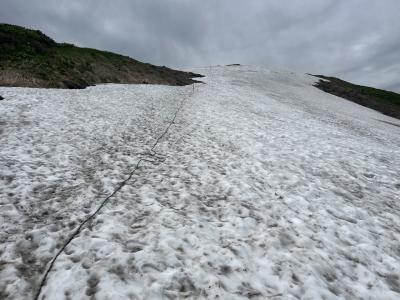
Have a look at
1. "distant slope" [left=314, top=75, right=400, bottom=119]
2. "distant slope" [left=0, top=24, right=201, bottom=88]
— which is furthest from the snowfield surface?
"distant slope" [left=314, top=75, right=400, bottom=119]

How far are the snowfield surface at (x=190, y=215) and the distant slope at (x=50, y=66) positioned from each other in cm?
1280

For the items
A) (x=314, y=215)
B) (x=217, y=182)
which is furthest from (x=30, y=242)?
(x=314, y=215)

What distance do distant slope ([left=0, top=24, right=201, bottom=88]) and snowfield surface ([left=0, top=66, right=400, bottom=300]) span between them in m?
12.8

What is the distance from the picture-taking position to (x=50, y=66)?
96.8 ft

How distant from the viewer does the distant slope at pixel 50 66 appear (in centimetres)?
2536

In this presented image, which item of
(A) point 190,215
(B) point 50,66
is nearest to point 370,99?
(B) point 50,66

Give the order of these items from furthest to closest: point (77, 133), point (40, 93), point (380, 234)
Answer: point (40, 93)
point (77, 133)
point (380, 234)

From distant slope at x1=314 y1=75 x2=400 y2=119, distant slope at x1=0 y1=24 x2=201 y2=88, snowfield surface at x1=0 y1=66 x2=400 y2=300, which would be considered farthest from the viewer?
distant slope at x1=314 y1=75 x2=400 y2=119

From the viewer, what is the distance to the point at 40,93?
66.7 ft

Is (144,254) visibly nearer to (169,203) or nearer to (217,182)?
(169,203)

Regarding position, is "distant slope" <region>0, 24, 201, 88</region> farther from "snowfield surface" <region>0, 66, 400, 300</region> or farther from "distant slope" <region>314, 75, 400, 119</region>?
"distant slope" <region>314, 75, 400, 119</region>

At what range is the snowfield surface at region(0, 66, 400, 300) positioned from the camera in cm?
525

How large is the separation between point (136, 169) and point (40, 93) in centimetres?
1451

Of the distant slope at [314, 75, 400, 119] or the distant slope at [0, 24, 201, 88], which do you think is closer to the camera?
the distant slope at [0, 24, 201, 88]
